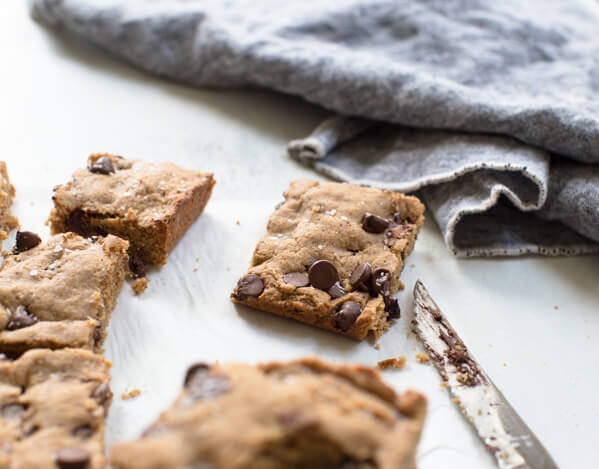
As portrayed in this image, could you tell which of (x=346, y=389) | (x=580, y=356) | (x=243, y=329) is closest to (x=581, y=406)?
(x=580, y=356)

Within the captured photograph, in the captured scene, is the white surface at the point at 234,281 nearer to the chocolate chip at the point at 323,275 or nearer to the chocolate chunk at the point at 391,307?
the chocolate chunk at the point at 391,307

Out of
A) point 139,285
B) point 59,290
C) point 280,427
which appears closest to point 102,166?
point 139,285

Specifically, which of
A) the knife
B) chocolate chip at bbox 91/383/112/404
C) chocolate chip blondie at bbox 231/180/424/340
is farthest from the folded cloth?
chocolate chip at bbox 91/383/112/404

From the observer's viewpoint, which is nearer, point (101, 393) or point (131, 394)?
point (101, 393)

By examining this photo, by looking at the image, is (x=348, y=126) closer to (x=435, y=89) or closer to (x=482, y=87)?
(x=435, y=89)

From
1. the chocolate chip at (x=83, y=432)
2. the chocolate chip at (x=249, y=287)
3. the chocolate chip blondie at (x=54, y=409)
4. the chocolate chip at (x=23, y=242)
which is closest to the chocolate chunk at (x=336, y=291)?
the chocolate chip at (x=249, y=287)

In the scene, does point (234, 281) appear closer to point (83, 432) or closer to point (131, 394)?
point (131, 394)
